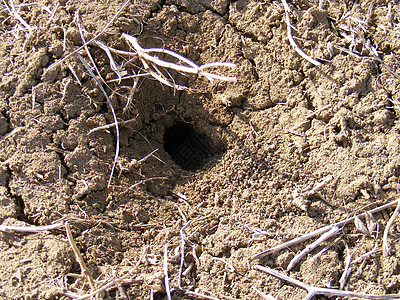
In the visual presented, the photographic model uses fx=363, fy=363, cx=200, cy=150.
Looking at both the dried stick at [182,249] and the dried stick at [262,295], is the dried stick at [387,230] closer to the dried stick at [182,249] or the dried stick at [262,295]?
the dried stick at [262,295]

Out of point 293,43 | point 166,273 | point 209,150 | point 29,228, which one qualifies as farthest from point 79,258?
point 293,43

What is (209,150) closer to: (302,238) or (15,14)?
(302,238)

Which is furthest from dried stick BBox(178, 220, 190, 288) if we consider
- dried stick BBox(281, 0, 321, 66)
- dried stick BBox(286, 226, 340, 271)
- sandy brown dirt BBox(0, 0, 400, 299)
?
dried stick BBox(281, 0, 321, 66)

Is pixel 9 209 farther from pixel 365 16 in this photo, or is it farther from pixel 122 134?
pixel 365 16

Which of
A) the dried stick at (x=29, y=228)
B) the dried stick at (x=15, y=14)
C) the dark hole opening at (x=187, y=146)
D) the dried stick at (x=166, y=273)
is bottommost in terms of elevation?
the dried stick at (x=166, y=273)

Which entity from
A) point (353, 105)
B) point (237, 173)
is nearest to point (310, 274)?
point (237, 173)

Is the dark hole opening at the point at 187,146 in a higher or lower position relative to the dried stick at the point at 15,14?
lower

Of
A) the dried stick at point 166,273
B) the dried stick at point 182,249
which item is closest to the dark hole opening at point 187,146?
the dried stick at point 182,249
